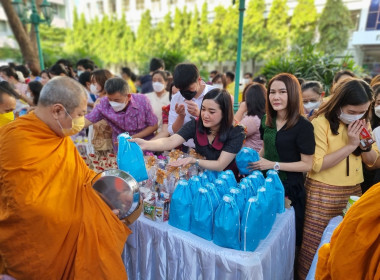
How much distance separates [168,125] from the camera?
116 inches

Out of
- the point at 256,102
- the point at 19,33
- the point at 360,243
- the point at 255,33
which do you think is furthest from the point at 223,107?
the point at 255,33

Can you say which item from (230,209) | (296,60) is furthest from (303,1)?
(230,209)

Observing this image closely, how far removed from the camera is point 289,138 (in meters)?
1.97

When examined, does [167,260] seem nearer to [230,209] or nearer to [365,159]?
[230,209]

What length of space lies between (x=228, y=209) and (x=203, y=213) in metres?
0.18

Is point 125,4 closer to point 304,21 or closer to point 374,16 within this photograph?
point 304,21

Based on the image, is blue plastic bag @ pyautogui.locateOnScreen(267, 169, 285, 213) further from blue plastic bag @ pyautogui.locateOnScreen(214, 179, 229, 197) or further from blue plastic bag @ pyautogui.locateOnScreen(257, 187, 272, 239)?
blue plastic bag @ pyautogui.locateOnScreen(214, 179, 229, 197)

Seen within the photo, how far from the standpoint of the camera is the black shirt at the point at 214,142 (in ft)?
6.68

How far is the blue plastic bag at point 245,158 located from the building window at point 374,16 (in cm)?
2212

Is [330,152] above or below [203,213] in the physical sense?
above

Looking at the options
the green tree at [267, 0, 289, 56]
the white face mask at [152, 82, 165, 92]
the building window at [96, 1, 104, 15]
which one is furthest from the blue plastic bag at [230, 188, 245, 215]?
the building window at [96, 1, 104, 15]

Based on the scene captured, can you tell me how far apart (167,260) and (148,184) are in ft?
1.84

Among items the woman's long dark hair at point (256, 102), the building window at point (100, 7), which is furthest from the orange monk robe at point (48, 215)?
the building window at point (100, 7)

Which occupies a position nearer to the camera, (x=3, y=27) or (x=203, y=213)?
(x=203, y=213)
